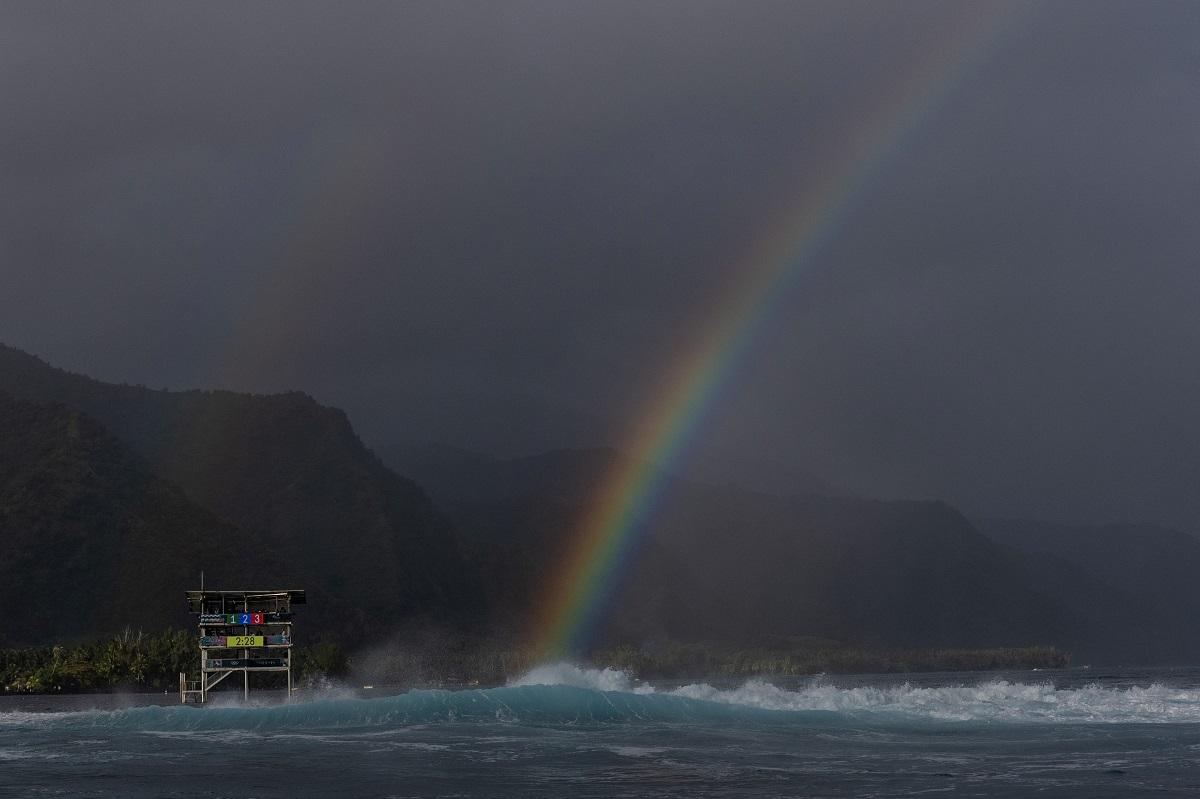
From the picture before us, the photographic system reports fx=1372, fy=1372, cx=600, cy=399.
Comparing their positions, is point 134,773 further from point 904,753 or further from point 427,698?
point 427,698

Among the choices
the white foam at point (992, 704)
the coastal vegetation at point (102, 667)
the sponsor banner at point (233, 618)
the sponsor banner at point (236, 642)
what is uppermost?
the sponsor banner at point (233, 618)

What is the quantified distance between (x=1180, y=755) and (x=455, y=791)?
32.6m

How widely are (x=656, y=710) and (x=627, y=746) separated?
3353cm

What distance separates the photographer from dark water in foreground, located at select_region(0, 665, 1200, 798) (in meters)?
52.1

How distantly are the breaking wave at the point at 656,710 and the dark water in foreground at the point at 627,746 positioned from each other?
0.29 meters

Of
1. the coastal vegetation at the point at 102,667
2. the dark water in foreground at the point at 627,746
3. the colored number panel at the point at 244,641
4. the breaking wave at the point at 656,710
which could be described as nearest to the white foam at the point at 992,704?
the breaking wave at the point at 656,710

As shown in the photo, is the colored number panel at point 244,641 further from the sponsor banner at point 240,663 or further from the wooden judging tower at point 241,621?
the sponsor banner at point 240,663

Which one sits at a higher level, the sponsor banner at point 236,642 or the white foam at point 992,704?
the sponsor banner at point 236,642

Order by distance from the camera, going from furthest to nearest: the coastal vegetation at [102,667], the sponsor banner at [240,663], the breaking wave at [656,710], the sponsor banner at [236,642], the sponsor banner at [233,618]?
the coastal vegetation at [102,667], the sponsor banner at [236,642], the sponsor banner at [240,663], the sponsor banner at [233,618], the breaking wave at [656,710]

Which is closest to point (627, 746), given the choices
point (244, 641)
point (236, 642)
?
point (244, 641)

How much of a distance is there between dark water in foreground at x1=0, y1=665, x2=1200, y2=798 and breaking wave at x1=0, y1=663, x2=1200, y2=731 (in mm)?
286

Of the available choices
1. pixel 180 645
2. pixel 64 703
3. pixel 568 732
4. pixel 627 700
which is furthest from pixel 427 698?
pixel 180 645

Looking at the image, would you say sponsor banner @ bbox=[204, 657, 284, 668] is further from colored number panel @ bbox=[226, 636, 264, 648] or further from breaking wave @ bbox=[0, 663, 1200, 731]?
breaking wave @ bbox=[0, 663, 1200, 731]

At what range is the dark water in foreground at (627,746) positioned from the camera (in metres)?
52.1
